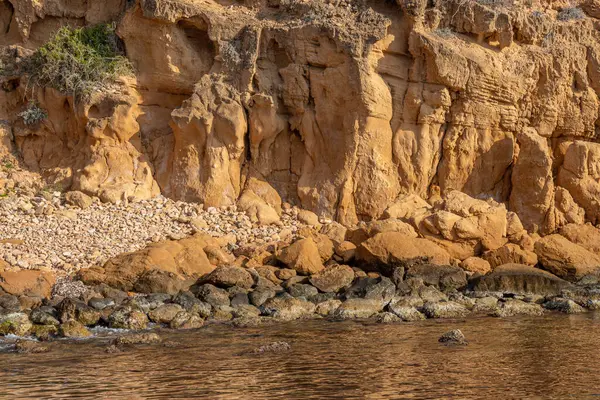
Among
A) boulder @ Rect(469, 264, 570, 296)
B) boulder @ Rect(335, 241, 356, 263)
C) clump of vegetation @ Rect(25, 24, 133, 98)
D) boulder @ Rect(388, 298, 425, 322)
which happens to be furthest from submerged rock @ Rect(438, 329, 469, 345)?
clump of vegetation @ Rect(25, 24, 133, 98)

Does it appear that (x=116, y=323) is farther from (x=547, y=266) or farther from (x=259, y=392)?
(x=547, y=266)

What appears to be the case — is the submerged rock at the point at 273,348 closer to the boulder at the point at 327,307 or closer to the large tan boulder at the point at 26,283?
the boulder at the point at 327,307

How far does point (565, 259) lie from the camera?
19375 mm

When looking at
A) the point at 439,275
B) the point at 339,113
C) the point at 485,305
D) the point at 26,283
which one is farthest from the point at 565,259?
the point at 26,283

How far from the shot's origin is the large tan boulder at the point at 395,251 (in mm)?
18703

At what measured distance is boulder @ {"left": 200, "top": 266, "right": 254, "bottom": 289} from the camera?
17.5 m

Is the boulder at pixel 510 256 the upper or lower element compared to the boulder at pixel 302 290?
upper

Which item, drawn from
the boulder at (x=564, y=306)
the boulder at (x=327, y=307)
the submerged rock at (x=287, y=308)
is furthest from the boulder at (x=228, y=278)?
the boulder at (x=564, y=306)

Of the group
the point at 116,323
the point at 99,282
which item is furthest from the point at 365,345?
the point at 99,282

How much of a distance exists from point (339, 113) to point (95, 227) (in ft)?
22.2

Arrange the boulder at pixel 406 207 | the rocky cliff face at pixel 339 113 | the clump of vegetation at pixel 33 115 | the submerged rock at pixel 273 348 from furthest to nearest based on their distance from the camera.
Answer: the clump of vegetation at pixel 33 115 → the rocky cliff face at pixel 339 113 → the boulder at pixel 406 207 → the submerged rock at pixel 273 348

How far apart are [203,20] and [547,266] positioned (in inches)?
431

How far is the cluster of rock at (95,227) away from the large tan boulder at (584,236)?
21.6ft

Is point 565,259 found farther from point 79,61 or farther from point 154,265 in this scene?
point 79,61
